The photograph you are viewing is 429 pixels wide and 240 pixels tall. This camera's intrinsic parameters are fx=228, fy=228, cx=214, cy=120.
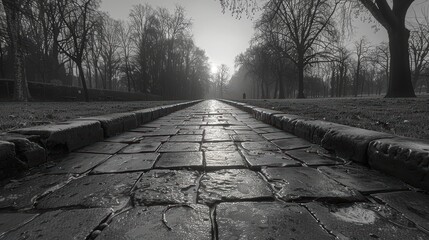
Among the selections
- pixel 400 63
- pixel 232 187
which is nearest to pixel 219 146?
pixel 232 187

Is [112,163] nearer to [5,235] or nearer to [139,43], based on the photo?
[5,235]

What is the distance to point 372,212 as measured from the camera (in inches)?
47.9

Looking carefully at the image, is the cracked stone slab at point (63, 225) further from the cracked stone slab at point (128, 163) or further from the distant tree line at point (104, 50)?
the distant tree line at point (104, 50)

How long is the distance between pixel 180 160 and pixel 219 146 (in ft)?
2.39

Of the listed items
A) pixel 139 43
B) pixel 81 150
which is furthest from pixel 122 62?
pixel 81 150

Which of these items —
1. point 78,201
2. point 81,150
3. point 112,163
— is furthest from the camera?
point 81,150

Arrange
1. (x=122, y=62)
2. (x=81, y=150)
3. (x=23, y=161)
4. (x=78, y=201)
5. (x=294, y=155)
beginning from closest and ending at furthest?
(x=78, y=201), (x=23, y=161), (x=294, y=155), (x=81, y=150), (x=122, y=62)

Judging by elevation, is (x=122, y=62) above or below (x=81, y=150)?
above

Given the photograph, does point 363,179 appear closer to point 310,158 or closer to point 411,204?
point 411,204

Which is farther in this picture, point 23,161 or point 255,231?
point 23,161

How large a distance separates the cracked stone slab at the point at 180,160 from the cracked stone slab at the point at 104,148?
2.19 feet

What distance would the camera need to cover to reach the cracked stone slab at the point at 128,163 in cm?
Answer: 196

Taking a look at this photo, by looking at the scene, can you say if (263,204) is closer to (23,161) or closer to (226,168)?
(226,168)

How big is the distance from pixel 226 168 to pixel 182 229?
3.06ft
